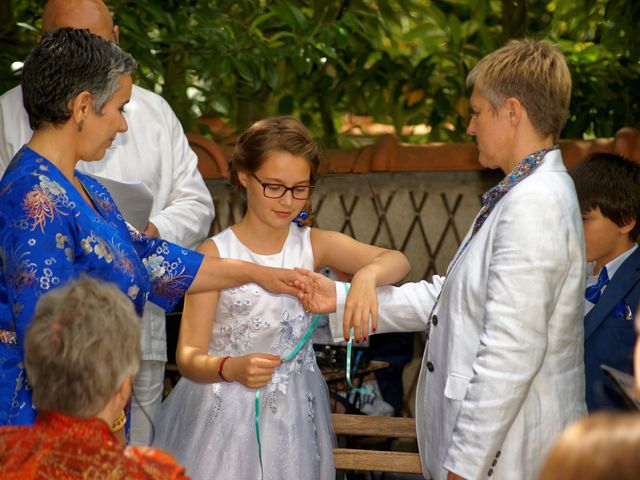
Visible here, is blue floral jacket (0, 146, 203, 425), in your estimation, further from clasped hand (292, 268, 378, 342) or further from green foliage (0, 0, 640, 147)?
green foliage (0, 0, 640, 147)

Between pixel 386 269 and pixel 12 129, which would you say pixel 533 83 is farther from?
pixel 12 129

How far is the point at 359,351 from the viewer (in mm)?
4695

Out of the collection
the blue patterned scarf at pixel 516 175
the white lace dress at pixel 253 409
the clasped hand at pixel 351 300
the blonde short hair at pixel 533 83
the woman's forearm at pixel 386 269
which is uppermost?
the blonde short hair at pixel 533 83

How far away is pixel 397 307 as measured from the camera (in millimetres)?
3072

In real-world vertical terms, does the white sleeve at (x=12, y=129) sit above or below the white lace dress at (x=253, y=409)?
above

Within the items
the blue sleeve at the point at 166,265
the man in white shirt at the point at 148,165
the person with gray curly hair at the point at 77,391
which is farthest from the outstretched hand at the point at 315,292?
the person with gray curly hair at the point at 77,391

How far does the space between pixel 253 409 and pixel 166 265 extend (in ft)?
1.60

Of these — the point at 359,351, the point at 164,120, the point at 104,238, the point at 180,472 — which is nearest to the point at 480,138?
the point at 104,238

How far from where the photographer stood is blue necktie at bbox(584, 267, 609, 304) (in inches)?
135

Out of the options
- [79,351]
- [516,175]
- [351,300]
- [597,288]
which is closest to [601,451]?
[79,351]

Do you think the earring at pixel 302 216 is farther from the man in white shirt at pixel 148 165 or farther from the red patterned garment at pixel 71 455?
the red patterned garment at pixel 71 455

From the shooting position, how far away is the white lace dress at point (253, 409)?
3.06m

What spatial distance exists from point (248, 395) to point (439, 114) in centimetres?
250

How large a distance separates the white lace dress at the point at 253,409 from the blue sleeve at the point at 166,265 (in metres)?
0.22
